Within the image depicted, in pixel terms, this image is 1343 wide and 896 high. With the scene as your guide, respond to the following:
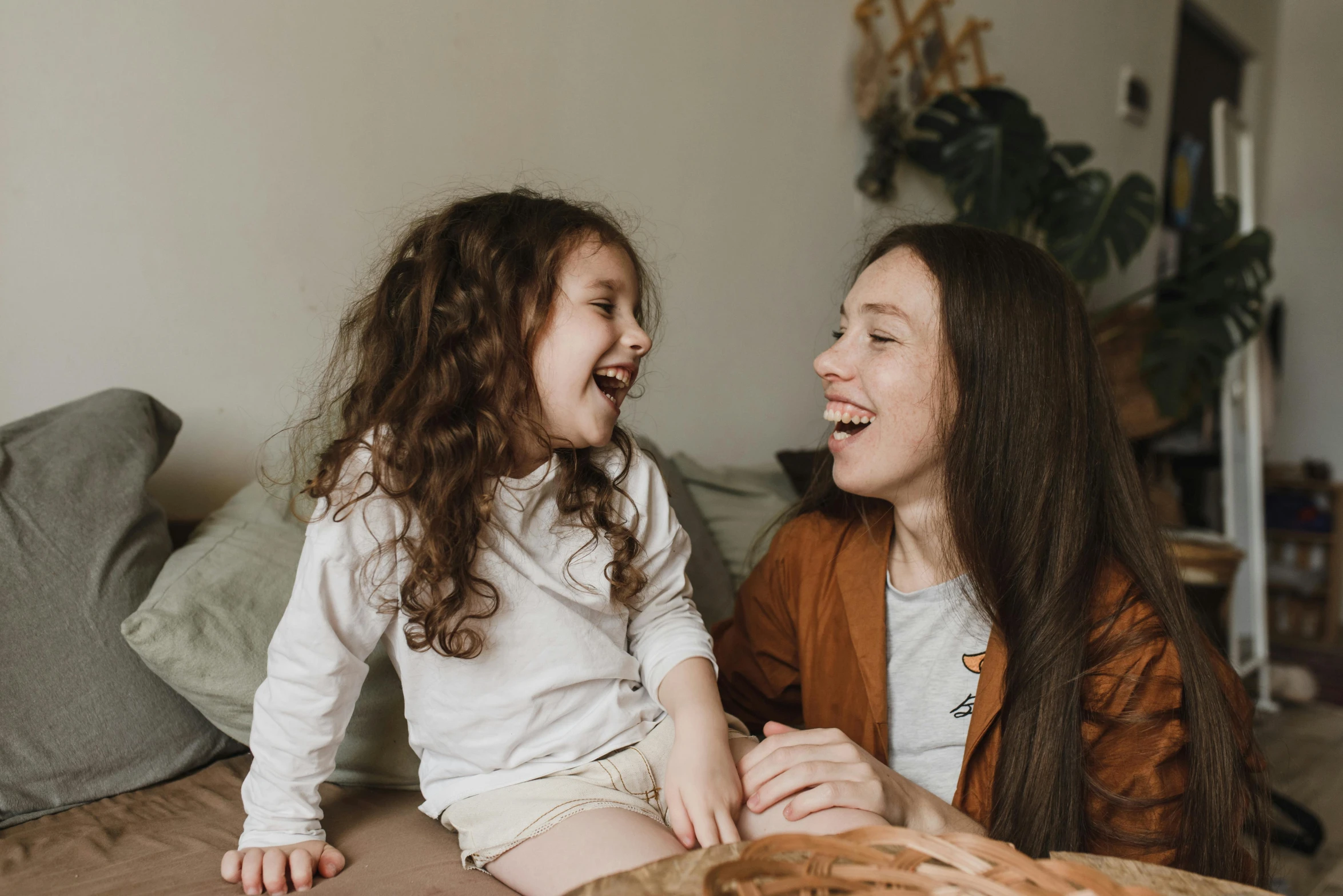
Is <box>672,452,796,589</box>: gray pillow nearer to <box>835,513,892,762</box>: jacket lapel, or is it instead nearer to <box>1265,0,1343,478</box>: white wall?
<box>835,513,892,762</box>: jacket lapel

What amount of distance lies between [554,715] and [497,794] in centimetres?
9

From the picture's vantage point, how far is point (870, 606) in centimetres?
125

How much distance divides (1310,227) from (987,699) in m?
5.20

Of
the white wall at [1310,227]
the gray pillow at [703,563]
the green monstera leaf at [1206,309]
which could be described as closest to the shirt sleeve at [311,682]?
the gray pillow at [703,563]

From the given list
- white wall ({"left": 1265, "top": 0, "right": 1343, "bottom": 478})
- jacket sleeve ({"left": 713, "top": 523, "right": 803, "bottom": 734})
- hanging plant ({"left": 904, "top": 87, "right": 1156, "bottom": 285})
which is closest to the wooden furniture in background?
white wall ({"left": 1265, "top": 0, "right": 1343, "bottom": 478})

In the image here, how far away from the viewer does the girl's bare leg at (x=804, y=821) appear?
0.93 m

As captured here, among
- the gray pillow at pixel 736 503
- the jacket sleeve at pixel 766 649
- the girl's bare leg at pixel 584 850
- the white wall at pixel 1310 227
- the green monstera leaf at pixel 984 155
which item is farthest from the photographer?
the white wall at pixel 1310 227

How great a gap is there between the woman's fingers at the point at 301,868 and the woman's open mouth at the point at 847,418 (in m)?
0.73

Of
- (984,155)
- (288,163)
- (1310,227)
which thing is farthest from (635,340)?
(1310,227)

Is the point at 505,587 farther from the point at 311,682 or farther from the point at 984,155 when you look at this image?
the point at 984,155

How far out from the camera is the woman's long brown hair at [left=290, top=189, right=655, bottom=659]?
100 cm

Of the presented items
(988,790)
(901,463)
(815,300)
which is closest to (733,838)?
(988,790)

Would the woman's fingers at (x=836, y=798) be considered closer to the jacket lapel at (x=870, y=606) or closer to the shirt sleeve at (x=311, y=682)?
the jacket lapel at (x=870, y=606)

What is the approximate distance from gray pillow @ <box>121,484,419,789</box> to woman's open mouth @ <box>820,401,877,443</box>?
62 centimetres
